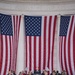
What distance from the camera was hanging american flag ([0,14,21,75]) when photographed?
640 inches

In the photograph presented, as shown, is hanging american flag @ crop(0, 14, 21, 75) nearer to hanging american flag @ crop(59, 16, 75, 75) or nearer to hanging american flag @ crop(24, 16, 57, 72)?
hanging american flag @ crop(24, 16, 57, 72)

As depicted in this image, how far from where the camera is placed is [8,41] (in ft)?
53.8

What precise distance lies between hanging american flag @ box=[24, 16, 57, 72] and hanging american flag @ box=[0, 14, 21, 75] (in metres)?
0.66

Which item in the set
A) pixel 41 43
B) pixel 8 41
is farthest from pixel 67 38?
pixel 8 41

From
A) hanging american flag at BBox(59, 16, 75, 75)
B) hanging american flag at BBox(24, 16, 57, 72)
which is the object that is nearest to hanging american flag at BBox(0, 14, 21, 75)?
hanging american flag at BBox(24, 16, 57, 72)

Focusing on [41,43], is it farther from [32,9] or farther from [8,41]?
[32,9]

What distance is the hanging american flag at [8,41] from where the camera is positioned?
16.2 meters

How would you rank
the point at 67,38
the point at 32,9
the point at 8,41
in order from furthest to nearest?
the point at 32,9 → the point at 67,38 → the point at 8,41

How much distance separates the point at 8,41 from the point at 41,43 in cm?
193

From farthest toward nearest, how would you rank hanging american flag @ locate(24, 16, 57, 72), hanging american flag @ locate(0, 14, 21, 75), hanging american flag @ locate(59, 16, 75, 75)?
hanging american flag @ locate(24, 16, 57, 72) < hanging american flag @ locate(59, 16, 75, 75) < hanging american flag @ locate(0, 14, 21, 75)

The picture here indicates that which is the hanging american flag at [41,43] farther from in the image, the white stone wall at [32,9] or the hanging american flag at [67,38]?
the hanging american flag at [67,38]

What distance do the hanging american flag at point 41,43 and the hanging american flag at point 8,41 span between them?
26.1 inches

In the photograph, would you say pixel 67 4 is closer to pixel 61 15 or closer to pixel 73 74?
pixel 61 15

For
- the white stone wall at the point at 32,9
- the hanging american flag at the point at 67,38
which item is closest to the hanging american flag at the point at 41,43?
the white stone wall at the point at 32,9
